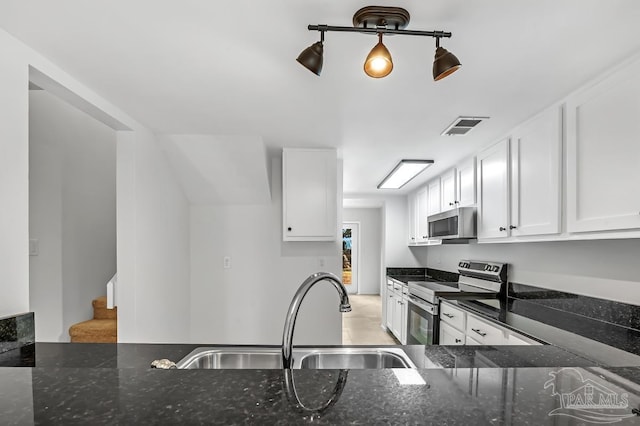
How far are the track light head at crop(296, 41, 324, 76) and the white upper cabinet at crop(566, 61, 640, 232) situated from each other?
4.50ft

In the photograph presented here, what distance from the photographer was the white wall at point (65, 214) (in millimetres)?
2770

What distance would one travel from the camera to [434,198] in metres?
4.34

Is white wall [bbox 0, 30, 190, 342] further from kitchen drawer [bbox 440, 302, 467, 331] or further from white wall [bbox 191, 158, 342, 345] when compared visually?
kitchen drawer [bbox 440, 302, 467, 331]

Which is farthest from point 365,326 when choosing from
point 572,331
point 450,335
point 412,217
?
point 572,331

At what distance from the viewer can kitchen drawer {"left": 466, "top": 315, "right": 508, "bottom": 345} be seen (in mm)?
2143

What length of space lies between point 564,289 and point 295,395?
2573 mm

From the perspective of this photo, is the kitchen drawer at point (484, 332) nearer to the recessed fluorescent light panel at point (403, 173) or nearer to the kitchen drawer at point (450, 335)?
the kitchen drawer at point (450, 335)

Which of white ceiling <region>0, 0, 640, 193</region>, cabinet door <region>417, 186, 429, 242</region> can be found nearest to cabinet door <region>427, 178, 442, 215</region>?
cabinet door <region>417, 186, 429, 242</region>

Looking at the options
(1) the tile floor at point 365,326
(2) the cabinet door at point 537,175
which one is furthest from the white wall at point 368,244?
(2) the cabinet door at point 537,175

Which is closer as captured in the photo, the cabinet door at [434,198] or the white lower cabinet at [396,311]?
the cabinet door at [434,198]

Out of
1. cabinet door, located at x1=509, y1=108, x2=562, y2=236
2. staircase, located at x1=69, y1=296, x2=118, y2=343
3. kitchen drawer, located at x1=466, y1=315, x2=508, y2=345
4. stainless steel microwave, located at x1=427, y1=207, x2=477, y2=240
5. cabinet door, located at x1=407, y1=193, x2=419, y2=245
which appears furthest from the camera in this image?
cabinet door, located at x1=407, y1=193, x2=419, y2=245

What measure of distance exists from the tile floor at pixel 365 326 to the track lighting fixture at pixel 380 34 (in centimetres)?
404

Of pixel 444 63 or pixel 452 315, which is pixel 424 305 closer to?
pixel 452 315

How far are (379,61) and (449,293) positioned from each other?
243cm
